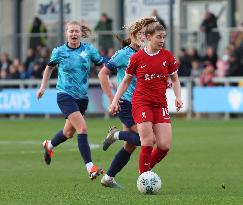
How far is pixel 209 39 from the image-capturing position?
33156mm

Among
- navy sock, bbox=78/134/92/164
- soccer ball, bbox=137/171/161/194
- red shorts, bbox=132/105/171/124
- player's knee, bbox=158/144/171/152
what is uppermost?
red shorts, bbox=132/105/171/124

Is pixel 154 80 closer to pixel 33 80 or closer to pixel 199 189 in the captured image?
pixel 199 189

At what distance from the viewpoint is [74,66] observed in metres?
14.8

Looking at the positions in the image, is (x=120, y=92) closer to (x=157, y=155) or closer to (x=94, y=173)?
(x=157, y=155)

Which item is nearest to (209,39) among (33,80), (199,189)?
(33,80)

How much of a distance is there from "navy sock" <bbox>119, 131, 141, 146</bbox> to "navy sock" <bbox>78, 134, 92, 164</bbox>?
925mm

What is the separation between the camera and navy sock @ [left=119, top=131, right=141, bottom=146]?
12955 millimetres

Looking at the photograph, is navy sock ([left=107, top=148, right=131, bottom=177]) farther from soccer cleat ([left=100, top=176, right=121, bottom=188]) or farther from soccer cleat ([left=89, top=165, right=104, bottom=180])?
soccer cleat ([left=89, top=165, right=104, bottom=180])

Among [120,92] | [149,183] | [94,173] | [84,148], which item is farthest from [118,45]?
[149,183]

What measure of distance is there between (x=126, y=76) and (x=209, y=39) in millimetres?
20858

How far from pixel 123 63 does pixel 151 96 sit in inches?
40.7

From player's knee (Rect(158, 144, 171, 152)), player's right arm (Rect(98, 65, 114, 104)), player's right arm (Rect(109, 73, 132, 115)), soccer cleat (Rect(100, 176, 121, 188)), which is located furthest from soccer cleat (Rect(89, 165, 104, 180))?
player's knee (Rect(158, 144, 171, 152))

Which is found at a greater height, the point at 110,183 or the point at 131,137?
the point at 131,137

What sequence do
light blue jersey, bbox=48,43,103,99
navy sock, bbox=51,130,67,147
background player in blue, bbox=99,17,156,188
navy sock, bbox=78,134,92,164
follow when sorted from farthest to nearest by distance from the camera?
navy sock, bbox=51,130,67,147, light blue jersey, bbox=48,43,103,99, navy sock, bbox=78,134,92,164, background player in blue, bbox=99,17,156,188
